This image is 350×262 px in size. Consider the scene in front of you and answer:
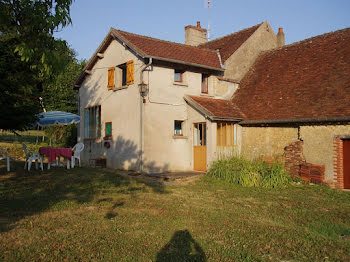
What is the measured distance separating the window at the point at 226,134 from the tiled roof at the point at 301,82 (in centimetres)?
89

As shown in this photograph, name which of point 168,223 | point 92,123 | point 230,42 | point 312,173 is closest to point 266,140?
point 312,173

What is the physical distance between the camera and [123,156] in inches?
579

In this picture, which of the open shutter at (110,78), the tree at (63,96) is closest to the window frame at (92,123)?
the open shutter at (110,78)

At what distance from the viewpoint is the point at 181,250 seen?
4.91 m

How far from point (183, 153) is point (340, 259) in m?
10.4

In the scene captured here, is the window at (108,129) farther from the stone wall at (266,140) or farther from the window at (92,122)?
the stone wall at (266,140)

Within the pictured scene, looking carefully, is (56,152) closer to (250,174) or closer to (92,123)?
(92,123)

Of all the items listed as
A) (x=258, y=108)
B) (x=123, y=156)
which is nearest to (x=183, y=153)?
(x=123, y=156)

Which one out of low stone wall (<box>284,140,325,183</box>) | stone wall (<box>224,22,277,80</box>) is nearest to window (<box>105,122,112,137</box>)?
stone wall (<box>224,22,277,80</box>)

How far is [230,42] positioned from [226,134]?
6945 millimetres

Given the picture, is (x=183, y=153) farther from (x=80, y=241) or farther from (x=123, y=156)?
(x=80, y=241)

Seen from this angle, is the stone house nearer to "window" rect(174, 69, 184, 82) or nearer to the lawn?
"window" rect(174, 69, 184, 82)

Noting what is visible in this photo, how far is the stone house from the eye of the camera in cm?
1226

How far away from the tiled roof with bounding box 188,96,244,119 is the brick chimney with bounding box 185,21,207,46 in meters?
7.41
